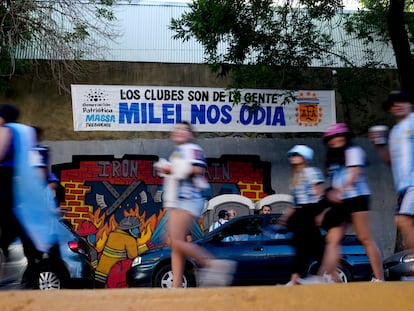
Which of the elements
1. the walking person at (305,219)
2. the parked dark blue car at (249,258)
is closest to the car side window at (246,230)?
the parked dark blue car at (249,258)

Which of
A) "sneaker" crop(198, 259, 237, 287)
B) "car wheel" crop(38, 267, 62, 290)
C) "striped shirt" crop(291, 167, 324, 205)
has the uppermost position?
"striped shirt" crop(291, 167, 324, 205)

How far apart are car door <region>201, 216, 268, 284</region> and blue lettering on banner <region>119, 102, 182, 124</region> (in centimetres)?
434

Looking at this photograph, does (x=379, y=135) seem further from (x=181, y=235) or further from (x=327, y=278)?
(x=181, y=235)

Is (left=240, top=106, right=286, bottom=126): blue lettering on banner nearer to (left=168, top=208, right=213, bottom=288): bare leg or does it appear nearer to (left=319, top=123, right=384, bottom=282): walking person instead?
(left=319, top=123, right=384, bottom=282): walking person

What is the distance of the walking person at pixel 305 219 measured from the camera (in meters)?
5.64

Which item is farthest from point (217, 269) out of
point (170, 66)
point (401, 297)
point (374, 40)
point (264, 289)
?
point (374, 40)

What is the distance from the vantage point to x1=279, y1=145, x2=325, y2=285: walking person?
5641mm

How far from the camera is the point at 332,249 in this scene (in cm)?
547

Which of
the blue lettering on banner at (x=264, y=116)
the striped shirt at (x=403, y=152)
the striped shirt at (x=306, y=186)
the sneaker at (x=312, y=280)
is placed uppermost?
the blue lettering on banner at (x=264, y=116)

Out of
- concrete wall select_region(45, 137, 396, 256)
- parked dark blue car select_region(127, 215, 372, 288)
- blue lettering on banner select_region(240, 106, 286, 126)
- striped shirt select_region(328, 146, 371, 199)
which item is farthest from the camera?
blue lettering on banner select_region(240, 106, 286, 126)

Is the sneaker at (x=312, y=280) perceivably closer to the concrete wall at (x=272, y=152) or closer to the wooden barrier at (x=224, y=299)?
the wooden barrier at (x=224, y=299)

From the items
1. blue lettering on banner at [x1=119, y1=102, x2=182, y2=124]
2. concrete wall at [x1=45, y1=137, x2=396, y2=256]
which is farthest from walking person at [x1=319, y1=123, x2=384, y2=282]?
concrete wall at [x1=45, y1=137, x2=396, y2=256]

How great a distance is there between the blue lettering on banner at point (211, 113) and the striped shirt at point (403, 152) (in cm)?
901

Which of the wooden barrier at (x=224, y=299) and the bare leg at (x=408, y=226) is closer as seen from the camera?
the wooden barrier at (x=224, y=299)
